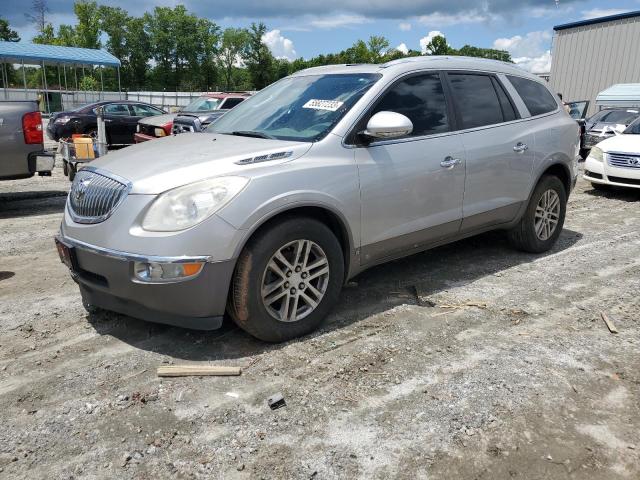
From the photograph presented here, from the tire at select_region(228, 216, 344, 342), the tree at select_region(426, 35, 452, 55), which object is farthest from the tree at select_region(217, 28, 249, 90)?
the tire at select_region(228, 216, 344, 342)

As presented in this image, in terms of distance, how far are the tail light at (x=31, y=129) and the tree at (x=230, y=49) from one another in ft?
278

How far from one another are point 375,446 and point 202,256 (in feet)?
4.52

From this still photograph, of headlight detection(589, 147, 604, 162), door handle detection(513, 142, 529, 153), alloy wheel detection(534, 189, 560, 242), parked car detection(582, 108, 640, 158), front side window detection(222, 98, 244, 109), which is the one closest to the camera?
door handle detection(513, 142, 529, 153)

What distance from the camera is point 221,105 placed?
1366 cm

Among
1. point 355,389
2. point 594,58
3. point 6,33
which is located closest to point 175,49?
A: point 6,33

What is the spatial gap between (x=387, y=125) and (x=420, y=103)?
2.57ft

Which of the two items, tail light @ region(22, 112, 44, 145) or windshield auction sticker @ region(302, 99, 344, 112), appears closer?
windshield auction sticker @ region(302, 99, 344, 112)

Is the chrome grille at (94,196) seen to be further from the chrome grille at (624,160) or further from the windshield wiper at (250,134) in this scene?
the chrome grille at (624,160)

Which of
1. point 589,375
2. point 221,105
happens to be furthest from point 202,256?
point 221,105

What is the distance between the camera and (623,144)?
9570 millimetres

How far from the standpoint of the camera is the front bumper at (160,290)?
3.20m

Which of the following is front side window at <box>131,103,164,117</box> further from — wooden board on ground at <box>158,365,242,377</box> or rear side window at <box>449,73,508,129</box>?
wooden board on ground at <box>158,365,242,377</box>

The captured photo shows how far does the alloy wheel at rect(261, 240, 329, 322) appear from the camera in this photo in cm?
350

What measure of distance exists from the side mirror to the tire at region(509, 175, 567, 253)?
219 centimetres
